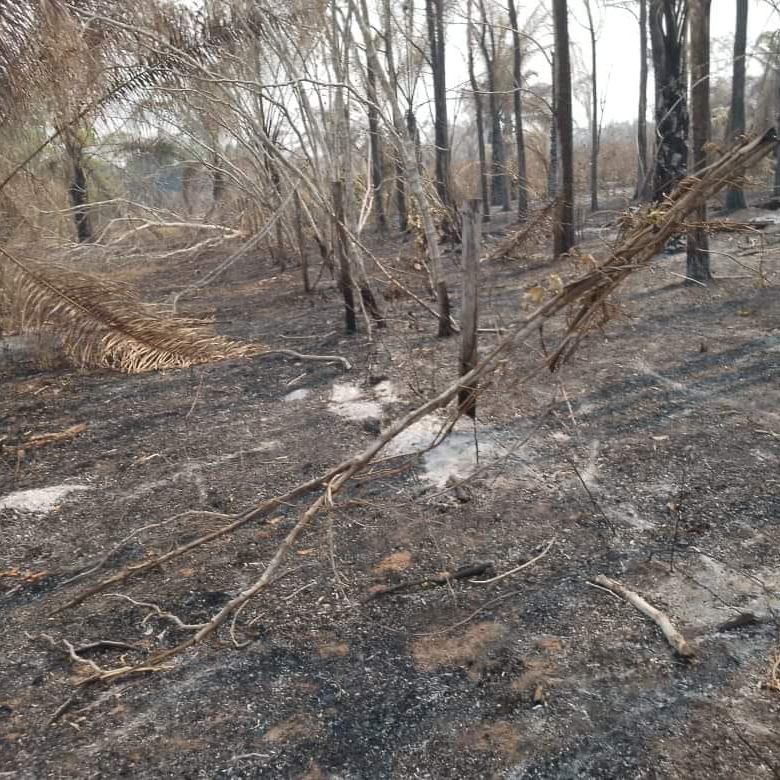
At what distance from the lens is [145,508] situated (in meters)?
3.95

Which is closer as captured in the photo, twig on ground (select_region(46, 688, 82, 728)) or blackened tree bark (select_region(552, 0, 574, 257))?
twig on ground (select_region(46, 688, 82, 728))

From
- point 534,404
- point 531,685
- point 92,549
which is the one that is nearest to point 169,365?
point 92,549

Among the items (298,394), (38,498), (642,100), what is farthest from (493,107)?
(38,498)

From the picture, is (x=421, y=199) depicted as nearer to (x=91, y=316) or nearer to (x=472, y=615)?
(x=91, y=316)

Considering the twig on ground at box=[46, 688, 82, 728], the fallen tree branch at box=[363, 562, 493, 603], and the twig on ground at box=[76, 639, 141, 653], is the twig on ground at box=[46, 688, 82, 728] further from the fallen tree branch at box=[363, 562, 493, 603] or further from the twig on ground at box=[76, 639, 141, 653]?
the fallen tree branch at box=[363, 562, 493, 603]

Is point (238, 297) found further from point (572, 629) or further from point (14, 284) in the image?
point (572, 629)

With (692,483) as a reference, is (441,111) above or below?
above

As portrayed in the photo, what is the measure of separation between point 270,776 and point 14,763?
824 mm

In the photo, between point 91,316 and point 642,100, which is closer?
point 91,316

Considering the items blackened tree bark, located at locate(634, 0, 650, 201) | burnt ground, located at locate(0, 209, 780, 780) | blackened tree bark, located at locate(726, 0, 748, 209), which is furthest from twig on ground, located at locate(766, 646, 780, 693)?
blackened tree bark, located at locate(634, 0, 650, 201)

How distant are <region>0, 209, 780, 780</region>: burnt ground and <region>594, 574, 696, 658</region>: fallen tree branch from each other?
37mm

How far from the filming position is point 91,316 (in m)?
5.35

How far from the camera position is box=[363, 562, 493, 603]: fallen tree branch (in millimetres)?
2973

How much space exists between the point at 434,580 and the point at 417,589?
9cm
